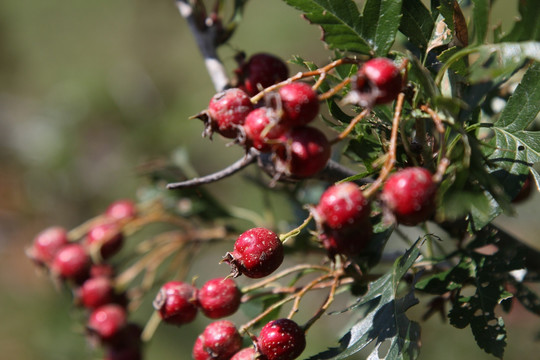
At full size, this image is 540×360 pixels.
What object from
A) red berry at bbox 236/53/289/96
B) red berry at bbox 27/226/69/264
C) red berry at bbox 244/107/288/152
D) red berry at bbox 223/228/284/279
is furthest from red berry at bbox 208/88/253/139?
red berry at bbox 27/226/69/264

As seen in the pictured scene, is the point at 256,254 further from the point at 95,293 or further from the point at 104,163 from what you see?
the point at 104,163

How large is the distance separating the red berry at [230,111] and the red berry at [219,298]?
0.33 m

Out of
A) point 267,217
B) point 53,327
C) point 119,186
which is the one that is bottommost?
point 53,327

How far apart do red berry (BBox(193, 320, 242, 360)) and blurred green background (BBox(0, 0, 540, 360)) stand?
161 cm

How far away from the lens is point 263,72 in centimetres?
94

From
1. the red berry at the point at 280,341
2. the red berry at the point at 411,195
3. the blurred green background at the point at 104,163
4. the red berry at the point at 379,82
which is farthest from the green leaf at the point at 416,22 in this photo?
the blurred green background at the point at 104,163

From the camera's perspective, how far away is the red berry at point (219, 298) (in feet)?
2.99

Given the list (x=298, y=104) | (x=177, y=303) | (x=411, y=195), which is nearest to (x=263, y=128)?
(x=298, y=104)

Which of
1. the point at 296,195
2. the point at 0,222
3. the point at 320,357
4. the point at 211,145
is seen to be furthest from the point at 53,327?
the point at 320,357

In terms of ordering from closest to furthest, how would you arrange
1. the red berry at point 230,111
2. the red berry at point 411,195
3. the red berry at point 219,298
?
the red berry at point 411,195, the red berry at point 230,111, the red berry at point 219,298

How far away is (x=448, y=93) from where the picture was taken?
0.82m

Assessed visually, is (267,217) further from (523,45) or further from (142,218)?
(523,45)

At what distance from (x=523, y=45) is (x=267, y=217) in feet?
2.83

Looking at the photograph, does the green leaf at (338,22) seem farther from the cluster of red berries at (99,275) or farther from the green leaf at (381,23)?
the cluster of red berries at (99,275)
